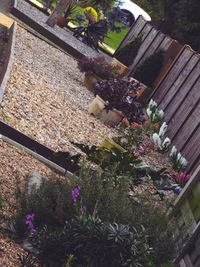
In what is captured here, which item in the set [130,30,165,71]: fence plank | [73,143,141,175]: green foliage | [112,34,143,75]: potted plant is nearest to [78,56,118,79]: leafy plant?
[130,30,165,71]: fence plank

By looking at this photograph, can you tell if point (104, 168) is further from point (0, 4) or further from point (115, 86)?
point (0, 4)

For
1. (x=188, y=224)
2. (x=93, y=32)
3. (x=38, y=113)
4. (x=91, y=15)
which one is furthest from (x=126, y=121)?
(x=91, y=15)

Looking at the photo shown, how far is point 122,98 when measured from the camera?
38.1ft

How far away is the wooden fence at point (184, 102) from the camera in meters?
10.5

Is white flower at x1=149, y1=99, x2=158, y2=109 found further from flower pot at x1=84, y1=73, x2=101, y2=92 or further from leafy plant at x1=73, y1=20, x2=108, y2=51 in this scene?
leafy plant at x1=73, y1=20, x2=108, y2=51

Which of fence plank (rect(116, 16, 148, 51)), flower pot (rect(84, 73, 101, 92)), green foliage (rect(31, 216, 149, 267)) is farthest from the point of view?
fence plank (rect(116, 16, 148, 51))

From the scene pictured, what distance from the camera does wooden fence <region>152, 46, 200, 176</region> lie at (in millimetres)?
10469

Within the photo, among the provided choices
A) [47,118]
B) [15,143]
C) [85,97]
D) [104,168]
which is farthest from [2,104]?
[85,97]

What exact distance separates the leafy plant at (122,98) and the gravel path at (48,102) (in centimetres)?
44

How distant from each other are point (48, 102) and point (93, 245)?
603 centimetres

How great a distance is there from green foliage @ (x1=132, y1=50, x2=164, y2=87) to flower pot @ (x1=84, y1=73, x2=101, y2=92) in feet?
5.59

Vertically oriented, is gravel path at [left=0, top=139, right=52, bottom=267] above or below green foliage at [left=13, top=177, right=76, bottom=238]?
below

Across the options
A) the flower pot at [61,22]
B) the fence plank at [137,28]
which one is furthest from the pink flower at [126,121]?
the flower pot at [61,22]

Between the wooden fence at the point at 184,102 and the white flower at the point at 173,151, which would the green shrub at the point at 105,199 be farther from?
the white flower at the point at 173,151
